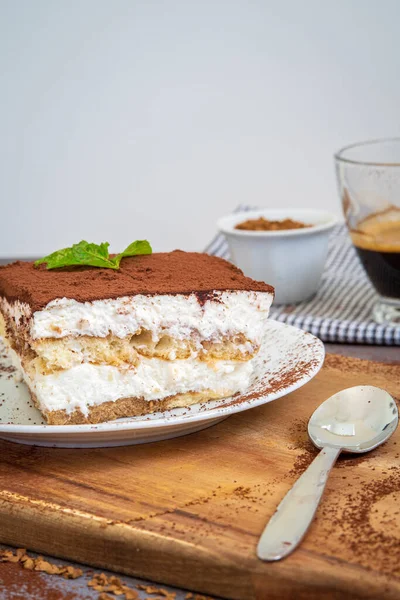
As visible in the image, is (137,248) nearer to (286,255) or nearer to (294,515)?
(286,255)

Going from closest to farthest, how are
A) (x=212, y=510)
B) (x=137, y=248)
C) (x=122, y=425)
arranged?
(x=212, y=510) → (x=122, y=425) → (x=137, y=248)

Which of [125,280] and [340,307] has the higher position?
[125,280]

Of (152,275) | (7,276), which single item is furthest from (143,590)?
(7,276)

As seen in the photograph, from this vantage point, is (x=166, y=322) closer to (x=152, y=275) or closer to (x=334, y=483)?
(x=152, y=275)

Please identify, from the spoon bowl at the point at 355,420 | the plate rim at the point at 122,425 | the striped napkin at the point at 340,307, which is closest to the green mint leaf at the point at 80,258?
the plate rim at the point at 122,425

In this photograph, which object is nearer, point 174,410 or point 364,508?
point 364,508

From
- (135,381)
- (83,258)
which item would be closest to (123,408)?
(135,381)

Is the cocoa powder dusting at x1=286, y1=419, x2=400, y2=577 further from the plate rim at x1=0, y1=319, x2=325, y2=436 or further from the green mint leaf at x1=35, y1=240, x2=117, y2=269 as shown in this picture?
the green mint leaf at x1=35, y1=240, x2=117, y2=269
